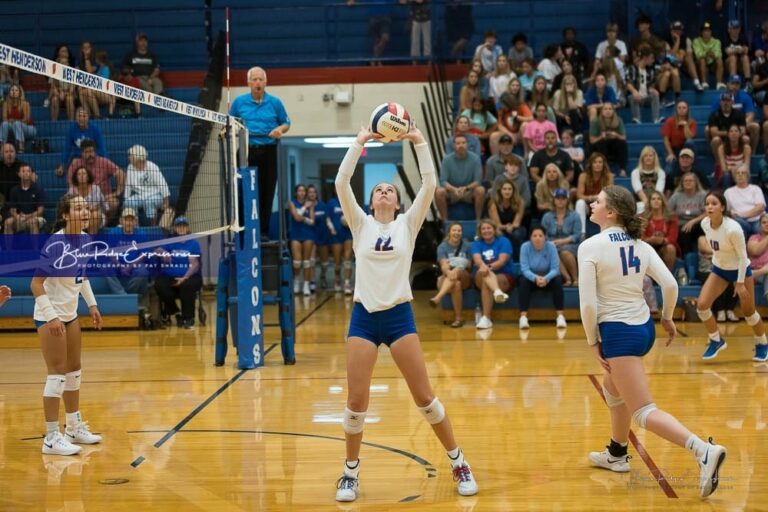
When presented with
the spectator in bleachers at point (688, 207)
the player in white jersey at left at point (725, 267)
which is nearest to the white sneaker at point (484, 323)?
the spectator in bleachers at point (688, 207)

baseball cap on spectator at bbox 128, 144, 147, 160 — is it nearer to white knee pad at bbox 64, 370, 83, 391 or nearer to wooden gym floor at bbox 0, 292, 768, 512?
wooden gym floor at bbox 0, 292, 768, 512

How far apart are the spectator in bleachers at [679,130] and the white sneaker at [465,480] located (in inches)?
417

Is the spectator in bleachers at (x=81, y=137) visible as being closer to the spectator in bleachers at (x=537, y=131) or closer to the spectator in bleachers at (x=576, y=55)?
the spectator in bleachers at (x=537, y=131)

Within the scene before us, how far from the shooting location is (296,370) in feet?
33.6

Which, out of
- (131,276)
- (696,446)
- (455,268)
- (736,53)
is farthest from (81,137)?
(736,53)

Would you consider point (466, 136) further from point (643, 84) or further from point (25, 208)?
point (25, 208)

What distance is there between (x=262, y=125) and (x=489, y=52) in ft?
24.6

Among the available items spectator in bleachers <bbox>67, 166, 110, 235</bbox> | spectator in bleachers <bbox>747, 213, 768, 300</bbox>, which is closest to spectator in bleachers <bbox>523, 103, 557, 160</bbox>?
spectator in bleachers <bbox>747, 213, 768, 300</bbox>

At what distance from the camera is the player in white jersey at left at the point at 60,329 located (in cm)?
692

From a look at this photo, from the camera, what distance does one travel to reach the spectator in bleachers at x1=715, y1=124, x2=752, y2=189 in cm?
1480

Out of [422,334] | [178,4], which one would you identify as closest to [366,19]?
[178,4]

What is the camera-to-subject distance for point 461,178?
14703 mm

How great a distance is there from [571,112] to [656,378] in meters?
7.62

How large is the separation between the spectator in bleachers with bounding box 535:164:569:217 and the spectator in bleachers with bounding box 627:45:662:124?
3106mm
